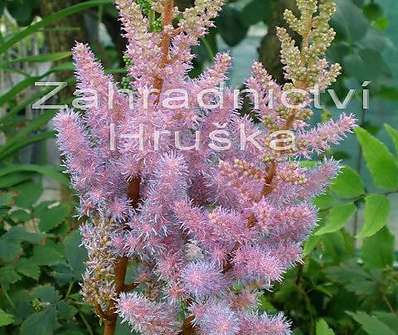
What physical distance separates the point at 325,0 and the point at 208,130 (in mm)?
106

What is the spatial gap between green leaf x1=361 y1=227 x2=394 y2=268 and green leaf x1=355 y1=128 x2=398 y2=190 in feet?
1.01

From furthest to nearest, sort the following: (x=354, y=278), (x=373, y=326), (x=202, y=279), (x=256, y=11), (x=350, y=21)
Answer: (x=256, y=11), (x=350, y=21), (x=354, y=278), (x=373, y=326), (x=202, y=279)

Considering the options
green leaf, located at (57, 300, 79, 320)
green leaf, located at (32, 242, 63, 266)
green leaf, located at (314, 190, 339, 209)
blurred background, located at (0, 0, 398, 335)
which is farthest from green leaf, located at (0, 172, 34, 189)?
green leaf, located at (314, 190, 339, 209)

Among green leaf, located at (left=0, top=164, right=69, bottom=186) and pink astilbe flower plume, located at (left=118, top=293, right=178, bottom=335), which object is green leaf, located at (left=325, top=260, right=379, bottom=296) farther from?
pink astilbe flower plume, located at (left=118, top=293, right=178, bottom=335)

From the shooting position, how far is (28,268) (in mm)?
849

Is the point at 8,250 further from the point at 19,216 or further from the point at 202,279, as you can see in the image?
the point at 202,279

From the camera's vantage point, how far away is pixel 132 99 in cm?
49

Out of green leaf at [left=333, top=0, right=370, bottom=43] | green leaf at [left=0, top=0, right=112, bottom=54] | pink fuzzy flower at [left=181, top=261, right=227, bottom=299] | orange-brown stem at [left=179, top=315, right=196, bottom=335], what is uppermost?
green leaf at [left=0, top=0, right=112, bottom=54]

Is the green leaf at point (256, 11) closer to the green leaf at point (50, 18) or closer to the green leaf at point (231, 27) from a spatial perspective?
the green leaf at point (231, 27)

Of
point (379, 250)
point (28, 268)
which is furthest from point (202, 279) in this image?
point (379, 250)

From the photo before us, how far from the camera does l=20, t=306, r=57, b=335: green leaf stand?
74cm

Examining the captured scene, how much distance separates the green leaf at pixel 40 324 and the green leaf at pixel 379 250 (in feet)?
1.60

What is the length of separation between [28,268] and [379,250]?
493mm

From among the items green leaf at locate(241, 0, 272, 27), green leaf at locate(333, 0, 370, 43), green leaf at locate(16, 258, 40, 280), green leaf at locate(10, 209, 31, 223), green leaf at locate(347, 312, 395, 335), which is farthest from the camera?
green leaf at locate(241, 0, 272, 27)
